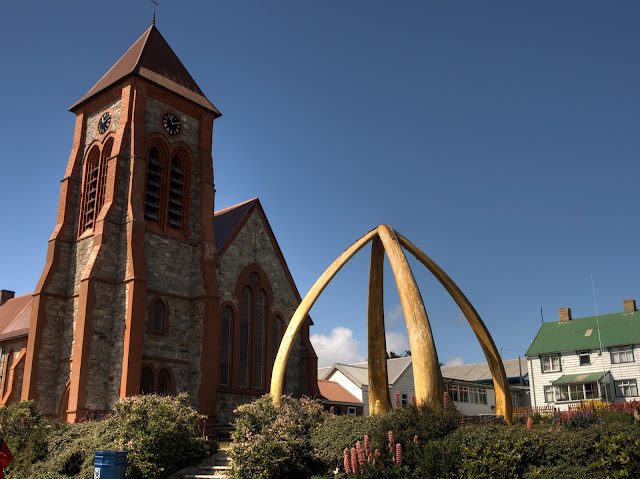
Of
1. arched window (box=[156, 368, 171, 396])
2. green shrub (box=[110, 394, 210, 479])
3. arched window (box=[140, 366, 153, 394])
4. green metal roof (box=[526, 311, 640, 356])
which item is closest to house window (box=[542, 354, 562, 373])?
green metal roof (box=[526, 311, 640, 356])

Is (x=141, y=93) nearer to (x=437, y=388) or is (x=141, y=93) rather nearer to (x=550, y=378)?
(x=437, y=388)

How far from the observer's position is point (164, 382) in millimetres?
30000

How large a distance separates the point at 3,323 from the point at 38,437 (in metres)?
24.8

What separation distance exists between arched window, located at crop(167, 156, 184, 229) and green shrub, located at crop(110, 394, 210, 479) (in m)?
14.7

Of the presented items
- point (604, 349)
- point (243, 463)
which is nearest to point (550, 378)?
point (604, 349)

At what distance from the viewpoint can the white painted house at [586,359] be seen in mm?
45562

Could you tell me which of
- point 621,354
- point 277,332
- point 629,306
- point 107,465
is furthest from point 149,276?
point 629,306

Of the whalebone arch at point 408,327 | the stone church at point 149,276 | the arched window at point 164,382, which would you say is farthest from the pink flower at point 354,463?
the arched window at point 164,382

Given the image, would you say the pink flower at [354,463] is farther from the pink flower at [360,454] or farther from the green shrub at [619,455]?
the green shrub at [619,455]

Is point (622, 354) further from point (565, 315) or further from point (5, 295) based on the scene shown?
point (5, 295)

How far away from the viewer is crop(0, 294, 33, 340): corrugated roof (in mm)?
37516

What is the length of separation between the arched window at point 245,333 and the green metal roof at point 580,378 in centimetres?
2629

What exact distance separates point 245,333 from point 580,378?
26814mm

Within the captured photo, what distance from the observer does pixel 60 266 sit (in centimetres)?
3195
